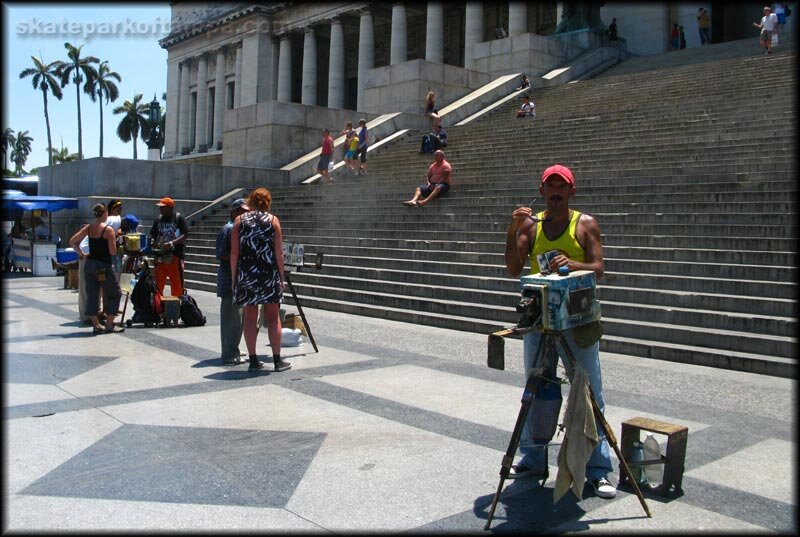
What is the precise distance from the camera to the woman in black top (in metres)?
9.05

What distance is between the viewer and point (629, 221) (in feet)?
36.8

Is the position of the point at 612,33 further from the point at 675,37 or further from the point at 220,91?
the point at 220,91

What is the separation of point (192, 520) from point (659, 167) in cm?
1173

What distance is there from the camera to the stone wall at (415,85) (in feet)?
83.3

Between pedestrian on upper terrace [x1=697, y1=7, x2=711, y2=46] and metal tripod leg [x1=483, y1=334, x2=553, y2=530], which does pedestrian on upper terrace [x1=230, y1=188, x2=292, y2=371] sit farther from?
pedestrian on upper terrace [x1=697, y1=7, x2=711, y2=46]

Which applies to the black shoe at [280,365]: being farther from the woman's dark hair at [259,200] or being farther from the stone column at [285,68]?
the stone column at [285,68]

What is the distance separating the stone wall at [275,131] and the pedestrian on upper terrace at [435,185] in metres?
8.78

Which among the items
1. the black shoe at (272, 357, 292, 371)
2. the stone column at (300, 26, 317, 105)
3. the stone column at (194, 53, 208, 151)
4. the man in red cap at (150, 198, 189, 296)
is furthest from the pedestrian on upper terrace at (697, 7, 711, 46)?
the stone column at (194, 53, 208, 151)

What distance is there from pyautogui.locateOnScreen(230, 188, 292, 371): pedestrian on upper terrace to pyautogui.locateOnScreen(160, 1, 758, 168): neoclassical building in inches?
636

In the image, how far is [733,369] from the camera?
737cm

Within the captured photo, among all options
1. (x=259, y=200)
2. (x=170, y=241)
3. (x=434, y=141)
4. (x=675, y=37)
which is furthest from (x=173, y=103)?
(x=259, y=200)

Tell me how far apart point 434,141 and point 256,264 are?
525 inches

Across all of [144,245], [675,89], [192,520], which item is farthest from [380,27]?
[192,520]

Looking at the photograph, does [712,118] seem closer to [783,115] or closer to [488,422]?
[783,115]
